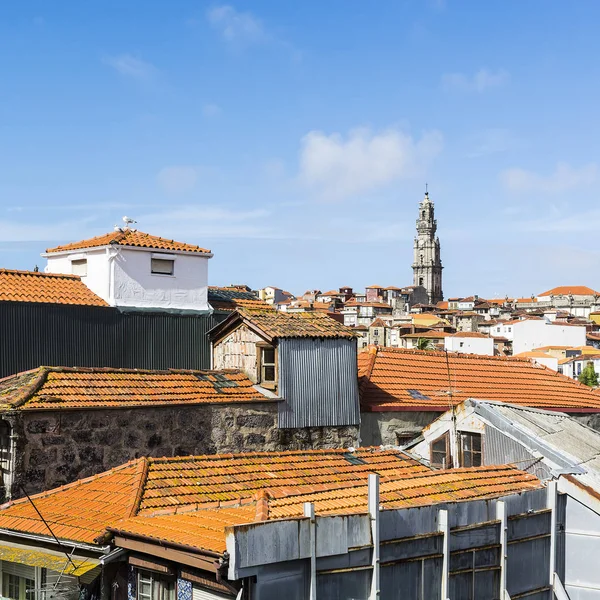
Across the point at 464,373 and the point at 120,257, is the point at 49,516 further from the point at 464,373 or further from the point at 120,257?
Result: the point at 464,373

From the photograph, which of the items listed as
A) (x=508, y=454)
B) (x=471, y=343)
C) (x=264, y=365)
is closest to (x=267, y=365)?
(x=264, y=365)

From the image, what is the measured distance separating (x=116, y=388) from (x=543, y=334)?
8881 centimetres

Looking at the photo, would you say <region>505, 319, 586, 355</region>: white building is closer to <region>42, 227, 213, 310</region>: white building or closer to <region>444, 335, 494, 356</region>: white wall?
<region>444, 335, 494, 356</region>: white wall

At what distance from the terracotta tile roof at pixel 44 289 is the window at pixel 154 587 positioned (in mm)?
9138

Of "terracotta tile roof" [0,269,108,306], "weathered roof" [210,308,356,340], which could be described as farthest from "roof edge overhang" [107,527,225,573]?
"terracotta tile roof" [0,269,108,306]

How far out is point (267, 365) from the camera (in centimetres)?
1917

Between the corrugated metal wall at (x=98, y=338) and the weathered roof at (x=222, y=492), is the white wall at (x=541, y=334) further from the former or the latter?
the weathered roof at (x=222, y=492)

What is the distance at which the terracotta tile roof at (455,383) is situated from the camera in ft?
69.4

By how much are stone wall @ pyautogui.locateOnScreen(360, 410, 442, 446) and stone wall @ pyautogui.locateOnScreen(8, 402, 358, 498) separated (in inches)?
21.7

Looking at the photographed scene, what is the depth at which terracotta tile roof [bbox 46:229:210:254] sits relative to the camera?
851 inches

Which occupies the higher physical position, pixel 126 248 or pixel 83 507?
pixel 126 248

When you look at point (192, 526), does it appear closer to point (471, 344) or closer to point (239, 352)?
point (239, 352)

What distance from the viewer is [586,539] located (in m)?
13.5

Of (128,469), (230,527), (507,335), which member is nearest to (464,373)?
(128,469)
